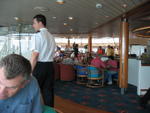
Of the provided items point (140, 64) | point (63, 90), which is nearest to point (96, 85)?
point (63, 90)

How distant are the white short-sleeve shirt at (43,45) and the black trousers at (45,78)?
0.09 meters

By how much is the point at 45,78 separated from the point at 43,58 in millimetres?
296

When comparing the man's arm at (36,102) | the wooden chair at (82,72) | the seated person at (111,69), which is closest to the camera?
the man's arm at (36,102)

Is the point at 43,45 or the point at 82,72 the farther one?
the point at 82,72

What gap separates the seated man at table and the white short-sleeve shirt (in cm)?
147

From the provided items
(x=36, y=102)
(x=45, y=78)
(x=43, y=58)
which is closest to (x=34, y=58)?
(x=43, y=58)

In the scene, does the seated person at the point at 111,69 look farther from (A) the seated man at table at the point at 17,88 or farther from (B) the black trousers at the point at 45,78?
(A) the seated man at table at the point at 17,88

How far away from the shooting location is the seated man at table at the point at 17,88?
2.75ft

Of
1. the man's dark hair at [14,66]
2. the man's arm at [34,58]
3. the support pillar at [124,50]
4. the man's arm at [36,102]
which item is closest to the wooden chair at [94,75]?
the support pillar at [124,50]

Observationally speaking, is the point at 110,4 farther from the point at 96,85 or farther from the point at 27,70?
the point at 27,70

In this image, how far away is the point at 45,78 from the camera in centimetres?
259

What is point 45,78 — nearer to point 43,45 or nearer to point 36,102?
point 43,45

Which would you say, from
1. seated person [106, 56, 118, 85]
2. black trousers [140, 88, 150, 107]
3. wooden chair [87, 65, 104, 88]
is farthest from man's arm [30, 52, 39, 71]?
seated person [106, 56, 118, 85]

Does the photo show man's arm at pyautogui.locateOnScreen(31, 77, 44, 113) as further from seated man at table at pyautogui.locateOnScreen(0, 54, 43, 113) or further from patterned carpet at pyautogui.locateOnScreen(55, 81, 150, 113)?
patterned carpet at pyautogui.locateOnScreen(55, 81, 150, 113)
